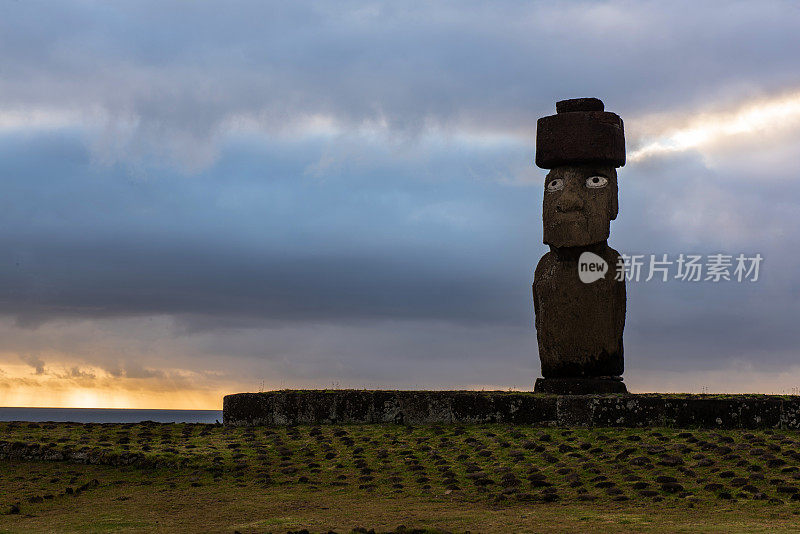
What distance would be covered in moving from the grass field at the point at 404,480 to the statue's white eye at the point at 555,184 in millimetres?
5562

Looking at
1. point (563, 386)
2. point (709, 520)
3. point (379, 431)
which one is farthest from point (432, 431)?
point (709, 520)

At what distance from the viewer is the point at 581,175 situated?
2073 cm

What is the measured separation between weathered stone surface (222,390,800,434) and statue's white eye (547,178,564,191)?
454 cm

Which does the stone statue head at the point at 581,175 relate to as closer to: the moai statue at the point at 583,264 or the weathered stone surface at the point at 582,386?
the moai statue at the point at 583,264

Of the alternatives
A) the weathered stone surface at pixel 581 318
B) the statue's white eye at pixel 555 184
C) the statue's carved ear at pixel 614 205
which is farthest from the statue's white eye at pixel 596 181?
the weathered stone surface at pixel 581 318

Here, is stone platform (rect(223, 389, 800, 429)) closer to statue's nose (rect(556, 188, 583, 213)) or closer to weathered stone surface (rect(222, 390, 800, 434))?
weathered stone surface (rect(222, 390, 800, 434))

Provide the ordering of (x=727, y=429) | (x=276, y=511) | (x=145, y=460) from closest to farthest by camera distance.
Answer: (x=276, y=511) < (x=145, y=460) < (x=727, y=429)

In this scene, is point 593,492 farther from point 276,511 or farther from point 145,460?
point 145,460

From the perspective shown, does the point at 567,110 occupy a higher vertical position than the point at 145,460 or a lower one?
higher

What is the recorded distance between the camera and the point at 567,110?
21.4m

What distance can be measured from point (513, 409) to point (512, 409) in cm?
2

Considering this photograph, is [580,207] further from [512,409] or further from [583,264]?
[512,409]

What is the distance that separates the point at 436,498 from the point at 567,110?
1075 centimetres

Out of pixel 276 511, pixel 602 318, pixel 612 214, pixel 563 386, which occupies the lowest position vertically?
pixel 276 511
